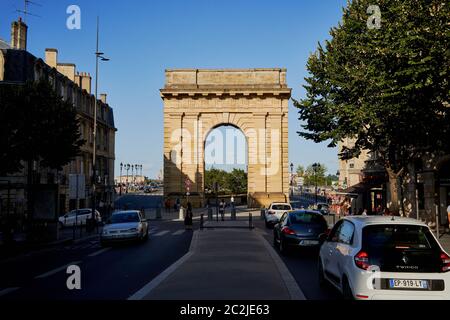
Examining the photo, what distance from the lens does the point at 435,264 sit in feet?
22.5

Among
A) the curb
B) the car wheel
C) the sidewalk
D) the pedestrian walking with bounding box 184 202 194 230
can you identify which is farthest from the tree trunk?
the car wheel

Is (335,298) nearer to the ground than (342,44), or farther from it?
nearer to the ground

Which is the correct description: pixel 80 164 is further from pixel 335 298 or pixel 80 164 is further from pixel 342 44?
pixel 335 298

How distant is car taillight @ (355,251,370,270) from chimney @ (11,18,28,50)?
3797 centimetres

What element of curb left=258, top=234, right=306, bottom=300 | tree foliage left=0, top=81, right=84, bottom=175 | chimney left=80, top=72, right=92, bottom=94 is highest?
chimney left=80, top=72, right=92, bottom=94

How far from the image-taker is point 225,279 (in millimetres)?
9727

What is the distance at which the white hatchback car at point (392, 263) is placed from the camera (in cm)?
674

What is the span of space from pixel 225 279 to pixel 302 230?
5.80m

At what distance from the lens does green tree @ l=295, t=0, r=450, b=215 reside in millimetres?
13344

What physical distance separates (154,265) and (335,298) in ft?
19.8

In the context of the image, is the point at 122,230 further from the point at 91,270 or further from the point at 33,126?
the point at 91,270

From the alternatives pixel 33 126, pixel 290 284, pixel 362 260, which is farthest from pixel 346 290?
pixel 33 126

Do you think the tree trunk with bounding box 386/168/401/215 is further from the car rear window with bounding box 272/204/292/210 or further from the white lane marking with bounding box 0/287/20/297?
the white lane marking with bounding box 0/287/20/297
